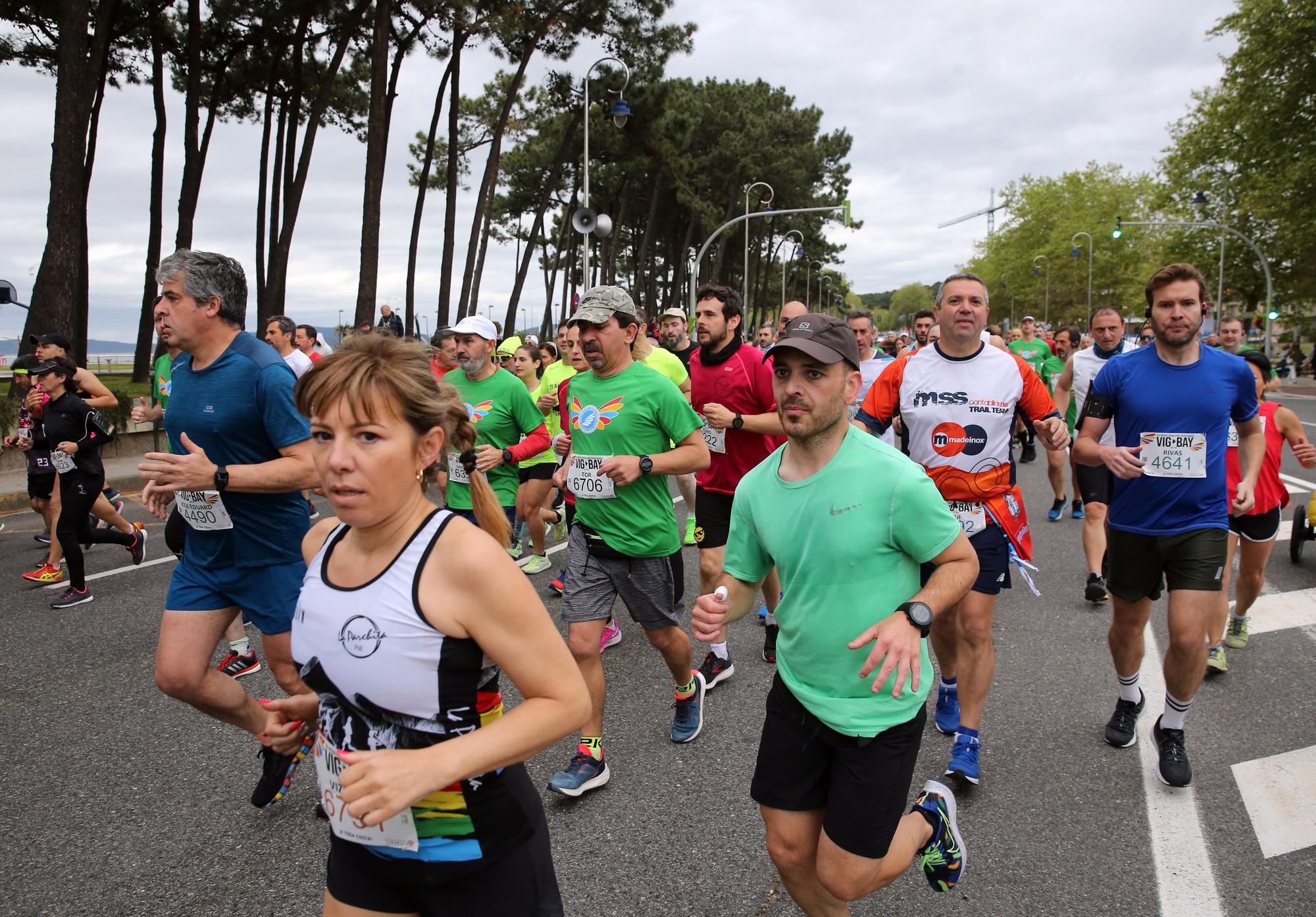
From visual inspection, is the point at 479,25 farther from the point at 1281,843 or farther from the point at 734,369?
the point at 1281,843

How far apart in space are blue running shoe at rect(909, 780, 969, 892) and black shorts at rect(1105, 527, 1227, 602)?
1868mm

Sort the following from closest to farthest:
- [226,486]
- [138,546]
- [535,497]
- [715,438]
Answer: [226,486]
[715,438]
[535,497]
[138,546]

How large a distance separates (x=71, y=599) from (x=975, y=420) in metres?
6.55

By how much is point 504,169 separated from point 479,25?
17241 mm

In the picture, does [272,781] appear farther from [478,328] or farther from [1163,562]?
[1163,562]

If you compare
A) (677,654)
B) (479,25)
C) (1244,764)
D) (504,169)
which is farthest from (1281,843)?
(504,169)

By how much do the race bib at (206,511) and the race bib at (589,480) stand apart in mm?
1488

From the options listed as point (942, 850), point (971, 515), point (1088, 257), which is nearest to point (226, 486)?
point (942, 850)

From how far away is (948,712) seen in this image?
4234 millimetres

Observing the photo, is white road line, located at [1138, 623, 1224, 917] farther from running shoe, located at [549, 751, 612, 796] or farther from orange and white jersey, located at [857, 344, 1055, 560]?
running shoe, located at [549, 751, 612, 796]

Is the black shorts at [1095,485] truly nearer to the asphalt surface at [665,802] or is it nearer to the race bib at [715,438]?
the asphalt surface at [665,802]

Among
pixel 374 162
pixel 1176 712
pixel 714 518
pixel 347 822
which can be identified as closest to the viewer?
pixel 347 822

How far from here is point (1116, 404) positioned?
4.11 m

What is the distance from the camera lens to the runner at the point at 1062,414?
346 inches
